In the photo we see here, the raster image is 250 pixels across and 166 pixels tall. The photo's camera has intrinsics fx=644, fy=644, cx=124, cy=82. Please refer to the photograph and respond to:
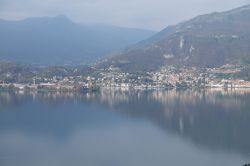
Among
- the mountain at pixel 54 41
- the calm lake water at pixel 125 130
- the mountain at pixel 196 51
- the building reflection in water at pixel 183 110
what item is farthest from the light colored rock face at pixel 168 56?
the mountain at pixel 54 41

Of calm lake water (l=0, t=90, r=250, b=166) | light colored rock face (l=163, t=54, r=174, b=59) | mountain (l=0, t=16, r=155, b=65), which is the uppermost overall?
mountain (l=0, t=16, r=155, b=65)

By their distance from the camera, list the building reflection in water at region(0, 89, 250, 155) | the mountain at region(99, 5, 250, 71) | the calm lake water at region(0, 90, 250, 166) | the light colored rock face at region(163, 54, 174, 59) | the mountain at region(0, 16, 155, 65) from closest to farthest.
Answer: the calm lake water at region(0, 90, 250, 166) → the building reflection in water at region(0, 89, 250, 155) → the mountain at region(99, 5, 250, 71) → the light colored rock face at region(163, 54, 174, 59) → the mountain at region(0, 16, 155, 65)

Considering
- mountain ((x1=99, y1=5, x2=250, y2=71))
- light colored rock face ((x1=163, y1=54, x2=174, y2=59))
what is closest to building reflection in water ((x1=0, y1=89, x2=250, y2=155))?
mountain ((x1=99, y1=5, x2=250, y2=71))

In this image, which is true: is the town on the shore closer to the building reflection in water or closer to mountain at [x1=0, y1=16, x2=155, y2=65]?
the building reflection in water

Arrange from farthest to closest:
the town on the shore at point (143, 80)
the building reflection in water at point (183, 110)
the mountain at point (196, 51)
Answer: the mountain at point (196, 51) < the town on the shore at point (143, 80) < the building reflection in water at point (183, 110)

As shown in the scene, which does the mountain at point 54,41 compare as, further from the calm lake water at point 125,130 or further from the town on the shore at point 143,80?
the calm lake water at point 125,130
